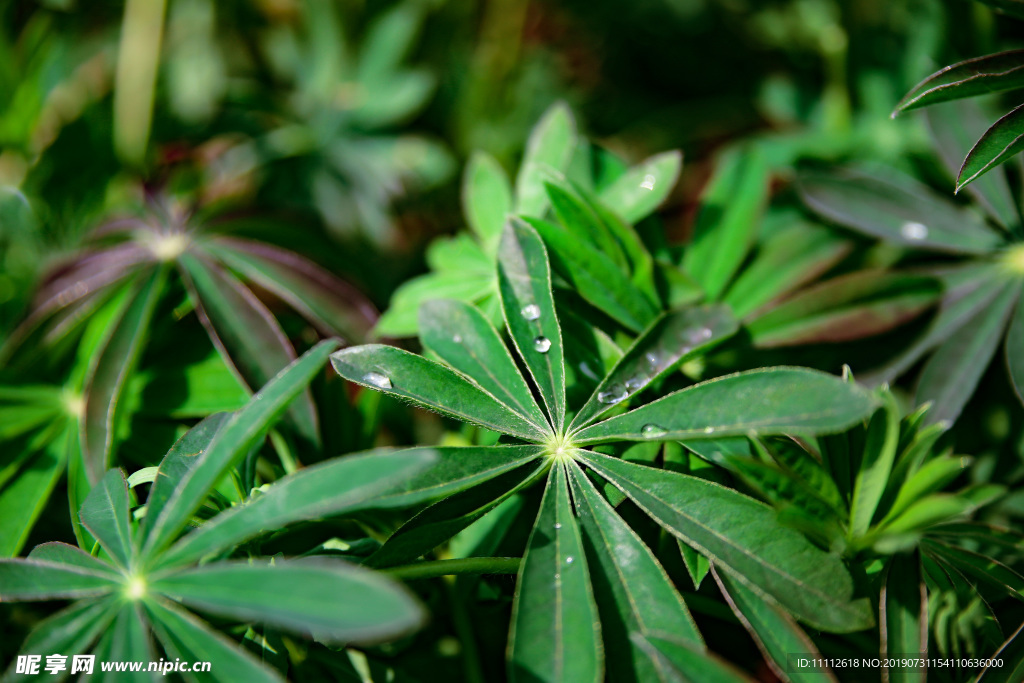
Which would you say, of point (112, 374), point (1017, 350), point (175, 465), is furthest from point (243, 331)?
point (1017, 350)

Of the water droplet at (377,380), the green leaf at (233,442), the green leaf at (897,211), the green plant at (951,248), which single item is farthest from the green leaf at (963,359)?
the green leaf at (233,442)

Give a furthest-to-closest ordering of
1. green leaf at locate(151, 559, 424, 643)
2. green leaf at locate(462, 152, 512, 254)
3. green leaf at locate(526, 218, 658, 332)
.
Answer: green leaf at locate(462, 152, 512, 254)
green leaf at locate(526, 218, 658, 332)
green leaf at locate(151, 559, 424, 643)

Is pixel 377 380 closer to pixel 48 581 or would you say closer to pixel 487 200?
pixel 48 581

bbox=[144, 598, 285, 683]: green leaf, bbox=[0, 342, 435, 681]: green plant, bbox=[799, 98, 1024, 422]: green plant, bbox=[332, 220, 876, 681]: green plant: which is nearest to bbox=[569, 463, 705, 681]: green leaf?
bbox=[332, 220, 876, 681]: green plant

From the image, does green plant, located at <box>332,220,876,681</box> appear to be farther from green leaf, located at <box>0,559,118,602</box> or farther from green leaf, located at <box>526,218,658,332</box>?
green leaf, located at <box>0,559,118,602</box>

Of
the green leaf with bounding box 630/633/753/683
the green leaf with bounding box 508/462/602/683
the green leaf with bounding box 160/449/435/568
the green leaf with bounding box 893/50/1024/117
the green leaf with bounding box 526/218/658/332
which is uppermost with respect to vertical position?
the green leaf with bounding box 893/50/1024/117

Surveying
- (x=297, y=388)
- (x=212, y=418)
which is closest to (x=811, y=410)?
(x=297, y=388)

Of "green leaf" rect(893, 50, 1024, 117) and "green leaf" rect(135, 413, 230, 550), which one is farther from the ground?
"green leaf" rect(893, 50, 1024, 117)
